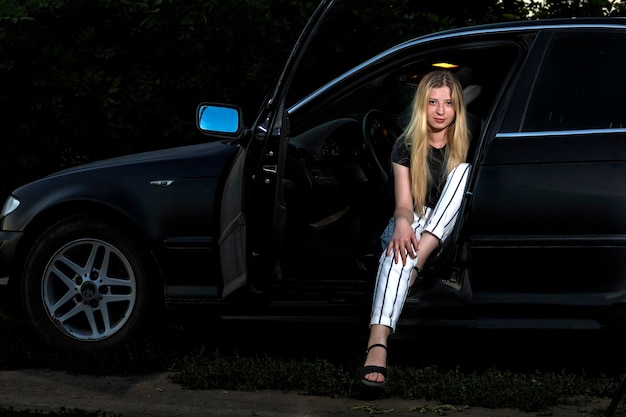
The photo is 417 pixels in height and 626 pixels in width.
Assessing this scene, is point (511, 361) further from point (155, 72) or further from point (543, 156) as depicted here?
point (155, 72)

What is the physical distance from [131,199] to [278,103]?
106 cm

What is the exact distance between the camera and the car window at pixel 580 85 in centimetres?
568

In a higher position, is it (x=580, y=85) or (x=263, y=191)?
(x=580, y=85)

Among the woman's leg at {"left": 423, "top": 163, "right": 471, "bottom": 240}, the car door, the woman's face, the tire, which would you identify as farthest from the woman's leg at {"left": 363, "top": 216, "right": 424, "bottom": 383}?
the tire

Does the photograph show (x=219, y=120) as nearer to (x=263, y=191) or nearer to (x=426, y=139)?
(x=263, y=191)

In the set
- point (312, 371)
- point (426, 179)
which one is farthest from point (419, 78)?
point (312, 371)

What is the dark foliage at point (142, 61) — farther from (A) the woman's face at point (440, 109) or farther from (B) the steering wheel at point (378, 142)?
(A) the woman's face at point (440, 109)

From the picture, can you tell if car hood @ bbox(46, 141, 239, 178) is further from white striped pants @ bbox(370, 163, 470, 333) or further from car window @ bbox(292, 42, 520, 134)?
white striped pants @ bbox(370, 163, 470, 333)

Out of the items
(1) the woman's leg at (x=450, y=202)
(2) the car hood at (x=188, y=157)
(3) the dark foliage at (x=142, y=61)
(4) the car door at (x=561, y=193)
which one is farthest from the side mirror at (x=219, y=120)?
(3) the dark foliage at (x=142, y=61)

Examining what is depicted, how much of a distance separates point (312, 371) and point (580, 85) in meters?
1.84

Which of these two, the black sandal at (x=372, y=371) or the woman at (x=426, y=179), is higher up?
the woman at (x=426, y=179)

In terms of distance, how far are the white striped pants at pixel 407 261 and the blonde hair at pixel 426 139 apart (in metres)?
0.09

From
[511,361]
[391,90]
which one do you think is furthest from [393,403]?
[391,90]

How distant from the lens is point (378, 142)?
660 cm
